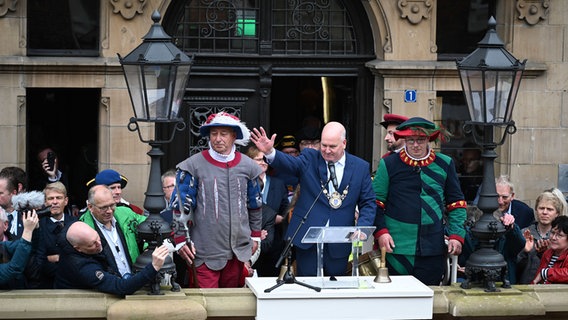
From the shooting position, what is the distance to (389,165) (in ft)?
35.0

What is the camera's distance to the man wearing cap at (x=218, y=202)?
400 inches

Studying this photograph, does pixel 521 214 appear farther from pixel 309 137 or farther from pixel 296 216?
pixel 296 216

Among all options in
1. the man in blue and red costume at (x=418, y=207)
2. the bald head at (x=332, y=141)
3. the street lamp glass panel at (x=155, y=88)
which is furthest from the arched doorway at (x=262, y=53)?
the street lamp glass panel at (x=155, y=88)

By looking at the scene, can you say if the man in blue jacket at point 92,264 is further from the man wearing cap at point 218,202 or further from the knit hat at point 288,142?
the knit hat at point 288,142

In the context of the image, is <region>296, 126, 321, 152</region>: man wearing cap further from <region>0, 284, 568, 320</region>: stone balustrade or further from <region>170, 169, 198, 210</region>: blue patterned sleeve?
<region>0, 284, 568, 320</region>: stone balustrade

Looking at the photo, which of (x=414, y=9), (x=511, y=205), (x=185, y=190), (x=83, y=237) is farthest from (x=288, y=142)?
(x=83, y=237)

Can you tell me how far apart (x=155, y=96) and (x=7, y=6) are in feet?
12.6

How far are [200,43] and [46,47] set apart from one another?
155 cm

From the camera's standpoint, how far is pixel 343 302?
31.2 feet

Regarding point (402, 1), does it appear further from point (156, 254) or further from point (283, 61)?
point (156, 254)

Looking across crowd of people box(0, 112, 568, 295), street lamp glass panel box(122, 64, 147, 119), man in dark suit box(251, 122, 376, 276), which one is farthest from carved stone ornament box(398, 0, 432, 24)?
street lamp glass panel box(122, 64, 147, 119)

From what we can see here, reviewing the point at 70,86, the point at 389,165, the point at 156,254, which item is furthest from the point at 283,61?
the point at 156,254

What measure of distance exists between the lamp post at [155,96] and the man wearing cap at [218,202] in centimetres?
42

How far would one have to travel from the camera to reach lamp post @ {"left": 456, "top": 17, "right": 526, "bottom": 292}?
1002 cm
